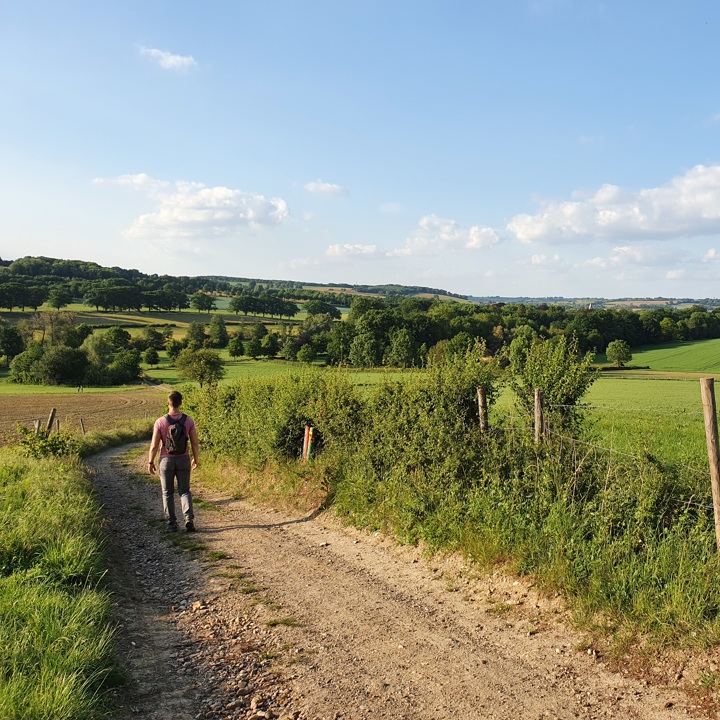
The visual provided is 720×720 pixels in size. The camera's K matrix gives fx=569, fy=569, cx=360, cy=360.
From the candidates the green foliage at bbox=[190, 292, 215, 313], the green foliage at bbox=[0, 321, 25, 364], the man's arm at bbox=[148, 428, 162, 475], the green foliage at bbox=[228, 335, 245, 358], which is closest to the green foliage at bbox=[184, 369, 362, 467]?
the man's arm at bbox=[148, 428, 162, 475]

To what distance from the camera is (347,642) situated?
541cm

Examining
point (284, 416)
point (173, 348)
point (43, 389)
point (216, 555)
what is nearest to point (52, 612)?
point (216, 555)

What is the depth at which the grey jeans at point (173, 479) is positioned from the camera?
969 centimetres

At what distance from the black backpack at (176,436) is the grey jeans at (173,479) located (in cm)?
16

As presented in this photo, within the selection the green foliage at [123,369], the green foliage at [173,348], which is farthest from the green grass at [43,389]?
the green foliage at [173,348]

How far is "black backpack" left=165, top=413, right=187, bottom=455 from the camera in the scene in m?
9.80

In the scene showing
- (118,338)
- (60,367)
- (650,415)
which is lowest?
(650,415)

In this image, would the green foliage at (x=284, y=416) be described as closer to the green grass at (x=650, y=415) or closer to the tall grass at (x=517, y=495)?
the tall grass at (x=517, y=495)

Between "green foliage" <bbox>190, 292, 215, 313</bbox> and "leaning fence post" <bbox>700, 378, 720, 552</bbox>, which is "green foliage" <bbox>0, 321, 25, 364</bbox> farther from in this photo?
"leaning fence post" <bbox>700, 378, 720, 552</bbox>

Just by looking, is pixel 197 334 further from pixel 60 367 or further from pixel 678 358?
pixel 678 358

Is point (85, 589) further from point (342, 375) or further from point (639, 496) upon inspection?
point (342, 375)

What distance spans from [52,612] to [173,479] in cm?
469

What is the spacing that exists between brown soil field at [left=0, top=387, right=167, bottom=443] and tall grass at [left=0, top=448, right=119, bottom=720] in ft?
105

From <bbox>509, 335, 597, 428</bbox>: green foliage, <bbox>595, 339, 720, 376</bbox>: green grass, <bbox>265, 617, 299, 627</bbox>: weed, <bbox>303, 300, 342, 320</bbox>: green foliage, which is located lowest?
<bbox>595, 339, 720, 376</bbox>: green grass
